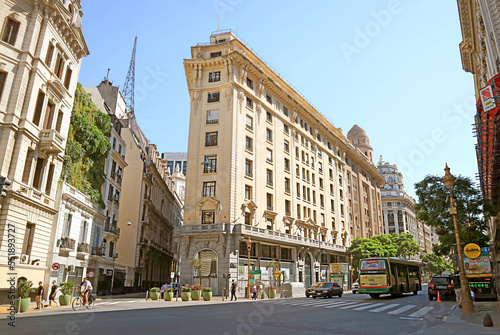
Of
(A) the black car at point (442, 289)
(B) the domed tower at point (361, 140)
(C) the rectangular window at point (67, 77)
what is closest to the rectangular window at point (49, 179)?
(C) the rectangular window at point (67, 77)

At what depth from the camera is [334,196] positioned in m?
63.7

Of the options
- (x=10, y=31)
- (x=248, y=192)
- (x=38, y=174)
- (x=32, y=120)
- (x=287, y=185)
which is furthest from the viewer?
(x=287, y=185)

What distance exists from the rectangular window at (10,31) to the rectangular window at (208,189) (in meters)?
23.3

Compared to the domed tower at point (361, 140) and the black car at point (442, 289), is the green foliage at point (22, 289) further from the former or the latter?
the domed tower at point (361, 140)

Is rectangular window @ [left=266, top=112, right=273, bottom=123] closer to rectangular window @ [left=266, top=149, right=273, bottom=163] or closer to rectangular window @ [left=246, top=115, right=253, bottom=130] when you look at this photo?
rectangular window @ [left=246, top=115, right=253, bottom=130]

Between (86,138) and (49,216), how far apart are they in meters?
8.42

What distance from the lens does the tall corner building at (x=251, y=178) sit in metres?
39.8

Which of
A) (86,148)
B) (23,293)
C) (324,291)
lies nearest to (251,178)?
(324,291)

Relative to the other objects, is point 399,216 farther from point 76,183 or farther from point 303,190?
point 76,183

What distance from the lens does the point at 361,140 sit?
352ft

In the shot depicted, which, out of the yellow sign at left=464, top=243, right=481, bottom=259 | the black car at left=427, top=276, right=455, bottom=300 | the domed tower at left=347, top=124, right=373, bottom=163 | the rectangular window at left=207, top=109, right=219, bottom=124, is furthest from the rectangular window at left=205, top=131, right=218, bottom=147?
the domed tower at left=347, top=124, right=373, bottom=163

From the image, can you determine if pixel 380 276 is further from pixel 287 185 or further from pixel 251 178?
pixel 287 185

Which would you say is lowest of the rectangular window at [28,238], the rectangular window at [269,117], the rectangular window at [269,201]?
the rectangular window at [28,238]

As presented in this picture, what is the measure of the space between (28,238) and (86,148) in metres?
10.6
